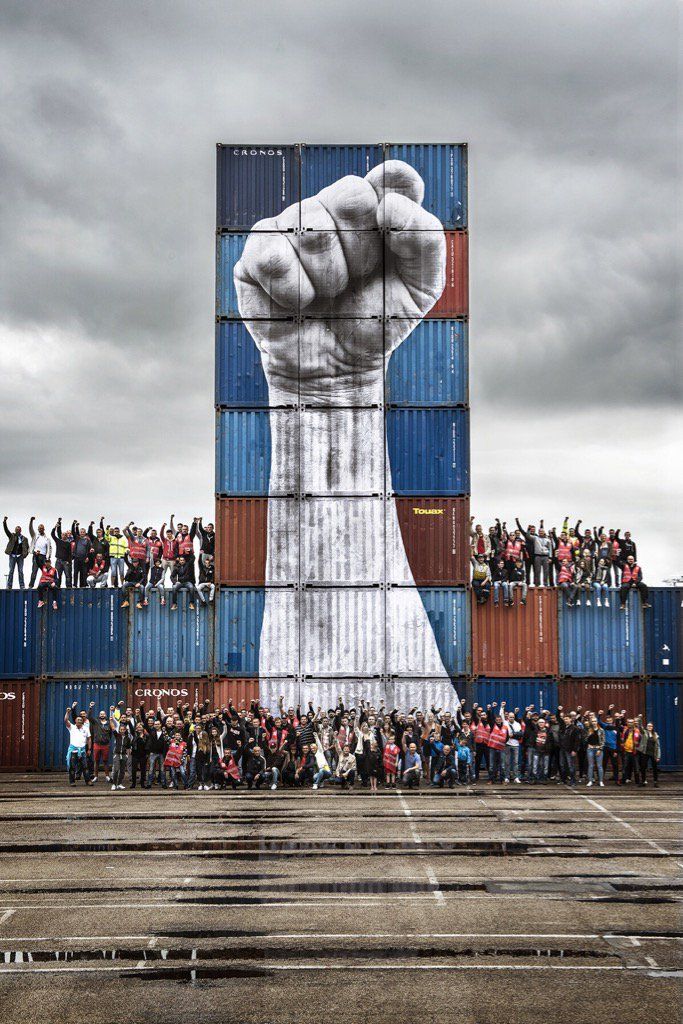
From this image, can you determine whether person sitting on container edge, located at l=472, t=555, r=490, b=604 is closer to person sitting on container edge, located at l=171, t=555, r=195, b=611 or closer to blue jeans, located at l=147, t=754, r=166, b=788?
person sitting on container edge, located at l=171, t=555, r=195, b=611

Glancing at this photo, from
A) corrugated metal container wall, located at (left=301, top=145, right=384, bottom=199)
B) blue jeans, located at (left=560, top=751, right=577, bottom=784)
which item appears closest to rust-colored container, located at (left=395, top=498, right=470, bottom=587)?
blue jeans, located at (left=560, top=751, right=577, bottom=784)

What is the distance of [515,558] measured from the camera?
36.3 metres

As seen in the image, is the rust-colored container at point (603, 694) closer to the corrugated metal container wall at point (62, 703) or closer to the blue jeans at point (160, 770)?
the blue jeans at point (160, 770)

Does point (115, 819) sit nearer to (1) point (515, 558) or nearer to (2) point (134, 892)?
(2) point (134, 892)

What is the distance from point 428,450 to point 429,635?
225 inches

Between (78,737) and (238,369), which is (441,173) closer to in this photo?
(238,369)

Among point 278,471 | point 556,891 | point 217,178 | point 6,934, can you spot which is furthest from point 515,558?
point 6,934

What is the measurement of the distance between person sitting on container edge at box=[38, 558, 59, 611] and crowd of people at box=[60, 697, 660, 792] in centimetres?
645

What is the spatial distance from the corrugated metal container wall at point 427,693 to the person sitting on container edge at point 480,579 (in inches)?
103

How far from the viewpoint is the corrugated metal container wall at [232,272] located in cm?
3769

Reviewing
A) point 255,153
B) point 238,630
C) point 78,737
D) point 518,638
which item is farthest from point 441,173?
point 78,737

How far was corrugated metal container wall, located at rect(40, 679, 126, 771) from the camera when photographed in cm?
3584

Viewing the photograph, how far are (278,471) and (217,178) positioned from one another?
975 centimetres

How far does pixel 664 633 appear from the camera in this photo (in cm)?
3666
